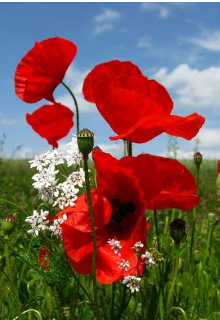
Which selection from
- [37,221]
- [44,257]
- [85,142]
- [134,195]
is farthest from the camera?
[44,257]

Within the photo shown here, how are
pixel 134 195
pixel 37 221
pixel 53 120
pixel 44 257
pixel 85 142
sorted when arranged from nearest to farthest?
pixel 85 142
pixel 134 195
pixel 37 221
pixel 44 257
pixel 53 120

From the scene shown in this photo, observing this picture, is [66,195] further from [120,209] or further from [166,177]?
[166,177]

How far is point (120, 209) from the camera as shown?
131 centimetres

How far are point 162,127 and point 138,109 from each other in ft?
0.25

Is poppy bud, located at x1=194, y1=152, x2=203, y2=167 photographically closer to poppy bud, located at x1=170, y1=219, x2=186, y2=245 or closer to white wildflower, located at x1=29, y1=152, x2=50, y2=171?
poppy bud, located at x1=170, y1=219, x2=186, y2=245

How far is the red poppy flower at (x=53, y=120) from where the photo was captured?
5.71ft

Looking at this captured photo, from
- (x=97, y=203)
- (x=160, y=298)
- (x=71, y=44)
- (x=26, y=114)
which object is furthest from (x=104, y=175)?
(x=26, y=114)

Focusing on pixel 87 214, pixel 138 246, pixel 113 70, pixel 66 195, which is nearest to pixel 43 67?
pixel 113 70

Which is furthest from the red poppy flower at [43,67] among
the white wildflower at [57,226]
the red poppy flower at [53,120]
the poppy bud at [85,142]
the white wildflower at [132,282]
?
the white wildflower at [132,282]

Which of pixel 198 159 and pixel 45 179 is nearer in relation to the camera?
pixel 45 179

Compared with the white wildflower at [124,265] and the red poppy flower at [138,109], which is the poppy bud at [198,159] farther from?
the white wildflower at [124,265]

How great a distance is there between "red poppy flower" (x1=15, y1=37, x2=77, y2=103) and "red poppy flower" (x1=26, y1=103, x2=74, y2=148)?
102mm

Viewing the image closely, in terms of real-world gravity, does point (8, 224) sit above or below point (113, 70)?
below

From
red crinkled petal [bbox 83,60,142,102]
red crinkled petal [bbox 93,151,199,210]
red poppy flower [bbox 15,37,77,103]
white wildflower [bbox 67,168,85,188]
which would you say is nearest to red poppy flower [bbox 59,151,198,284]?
red crinkled petal [bbox 93,151,199,210]
